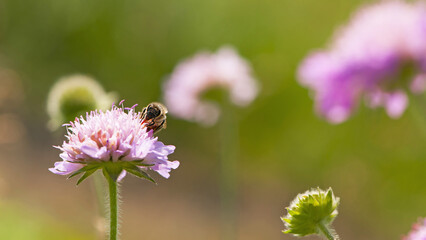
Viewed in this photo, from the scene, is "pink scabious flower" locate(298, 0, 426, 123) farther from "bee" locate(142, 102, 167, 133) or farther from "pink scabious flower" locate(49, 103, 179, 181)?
"pink scabious flower" locate(49, 103, 179, 181)

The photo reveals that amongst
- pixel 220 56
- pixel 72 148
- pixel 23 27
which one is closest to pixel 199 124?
pixel 23 27

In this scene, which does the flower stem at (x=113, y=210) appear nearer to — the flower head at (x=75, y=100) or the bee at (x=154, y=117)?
the bee at (x=154, y=117)

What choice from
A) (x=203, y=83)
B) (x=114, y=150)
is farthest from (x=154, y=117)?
(x=203, y=83)

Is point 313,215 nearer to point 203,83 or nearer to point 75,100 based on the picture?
point 75,100

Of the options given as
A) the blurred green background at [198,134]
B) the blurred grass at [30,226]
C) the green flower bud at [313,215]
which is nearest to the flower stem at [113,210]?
the green flower bud at [313,215]

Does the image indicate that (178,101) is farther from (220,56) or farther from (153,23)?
(153,23)

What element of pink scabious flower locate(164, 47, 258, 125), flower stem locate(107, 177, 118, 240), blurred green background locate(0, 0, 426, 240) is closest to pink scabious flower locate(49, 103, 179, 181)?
flower stem locate(107, 177, 118, 240)
